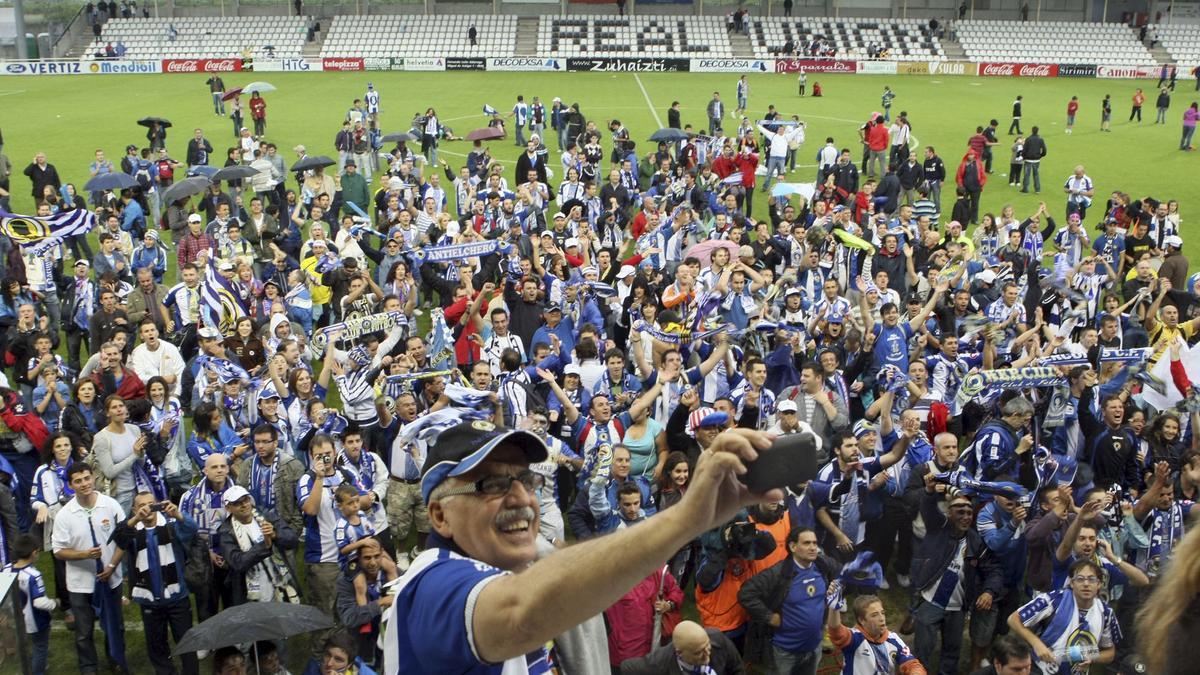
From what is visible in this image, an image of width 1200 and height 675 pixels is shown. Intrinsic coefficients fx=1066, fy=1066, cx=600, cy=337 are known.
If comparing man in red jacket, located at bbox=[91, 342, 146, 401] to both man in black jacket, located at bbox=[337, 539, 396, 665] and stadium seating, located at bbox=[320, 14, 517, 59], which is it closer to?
man in black jacket, located at bbox=[337, 539, 396, 665]

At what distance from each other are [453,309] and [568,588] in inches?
443

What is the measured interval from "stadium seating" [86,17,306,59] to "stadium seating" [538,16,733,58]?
622 inches

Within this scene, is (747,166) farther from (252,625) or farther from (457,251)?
(252,625)

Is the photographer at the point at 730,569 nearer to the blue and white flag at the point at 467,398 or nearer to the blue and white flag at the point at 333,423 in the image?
the blue and white flag at the point at 333,423

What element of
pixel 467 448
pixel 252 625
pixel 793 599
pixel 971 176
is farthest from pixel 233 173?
pixel 467 448

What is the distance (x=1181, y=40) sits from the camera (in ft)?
210

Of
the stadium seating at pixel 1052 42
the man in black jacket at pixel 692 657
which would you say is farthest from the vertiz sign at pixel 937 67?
the man in black jacket at pixel 692 657

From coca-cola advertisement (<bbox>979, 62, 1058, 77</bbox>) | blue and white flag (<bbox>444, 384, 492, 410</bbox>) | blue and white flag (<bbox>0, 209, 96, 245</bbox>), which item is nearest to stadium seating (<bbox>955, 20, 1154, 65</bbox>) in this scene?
coca-cola advertisement (<bbox>979, 62, 1058, 77</bbox>)

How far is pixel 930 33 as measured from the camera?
65.7 meters

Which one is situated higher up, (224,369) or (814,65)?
(224,369)

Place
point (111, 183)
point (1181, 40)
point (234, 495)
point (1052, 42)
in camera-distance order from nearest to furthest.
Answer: point (234, 495) → point (111, 183) → point (1181, 40) → point (1052, 42)

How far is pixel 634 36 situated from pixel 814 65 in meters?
12.4

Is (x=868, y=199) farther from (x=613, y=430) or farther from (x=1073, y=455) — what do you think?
(x=613, y=430)

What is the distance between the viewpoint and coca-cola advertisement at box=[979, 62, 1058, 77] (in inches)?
2264
